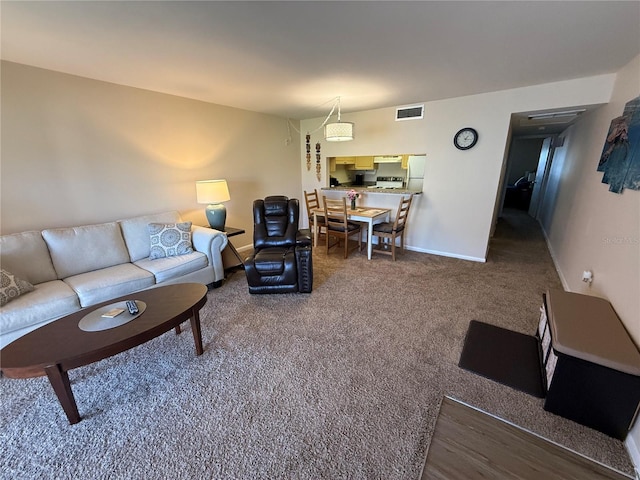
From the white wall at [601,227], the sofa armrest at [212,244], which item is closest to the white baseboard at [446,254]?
the white wall at [601,227]

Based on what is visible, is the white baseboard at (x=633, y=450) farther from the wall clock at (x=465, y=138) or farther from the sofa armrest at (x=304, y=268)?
the wall clock at (x=465, y=138)

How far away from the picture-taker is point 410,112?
4.04 meters

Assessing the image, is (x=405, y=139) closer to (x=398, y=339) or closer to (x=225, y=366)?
(x=398, y=339)

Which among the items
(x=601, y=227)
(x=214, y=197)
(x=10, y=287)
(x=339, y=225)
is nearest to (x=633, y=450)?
(x=601, y=227)

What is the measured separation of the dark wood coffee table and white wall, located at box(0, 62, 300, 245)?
158 centimetres

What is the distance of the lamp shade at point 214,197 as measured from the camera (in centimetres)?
335

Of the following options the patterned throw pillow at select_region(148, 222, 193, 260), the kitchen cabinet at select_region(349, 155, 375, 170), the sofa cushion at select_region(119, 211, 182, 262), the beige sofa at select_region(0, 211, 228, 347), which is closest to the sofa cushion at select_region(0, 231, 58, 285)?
the beige sofa at select_region(0, 211, 228, 347)

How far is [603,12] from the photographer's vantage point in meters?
1.60

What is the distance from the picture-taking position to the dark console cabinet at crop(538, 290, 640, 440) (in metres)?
1.35

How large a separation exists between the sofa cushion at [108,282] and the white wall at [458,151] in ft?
12.2

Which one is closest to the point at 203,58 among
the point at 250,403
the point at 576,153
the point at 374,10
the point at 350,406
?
the point at 374,10

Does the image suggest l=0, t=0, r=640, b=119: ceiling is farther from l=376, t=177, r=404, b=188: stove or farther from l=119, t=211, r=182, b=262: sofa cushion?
l=376, t=177, r=404, b=188: stove

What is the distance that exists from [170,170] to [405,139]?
3.45 m

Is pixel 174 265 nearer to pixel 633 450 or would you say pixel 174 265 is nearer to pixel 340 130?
pixel 340 130
